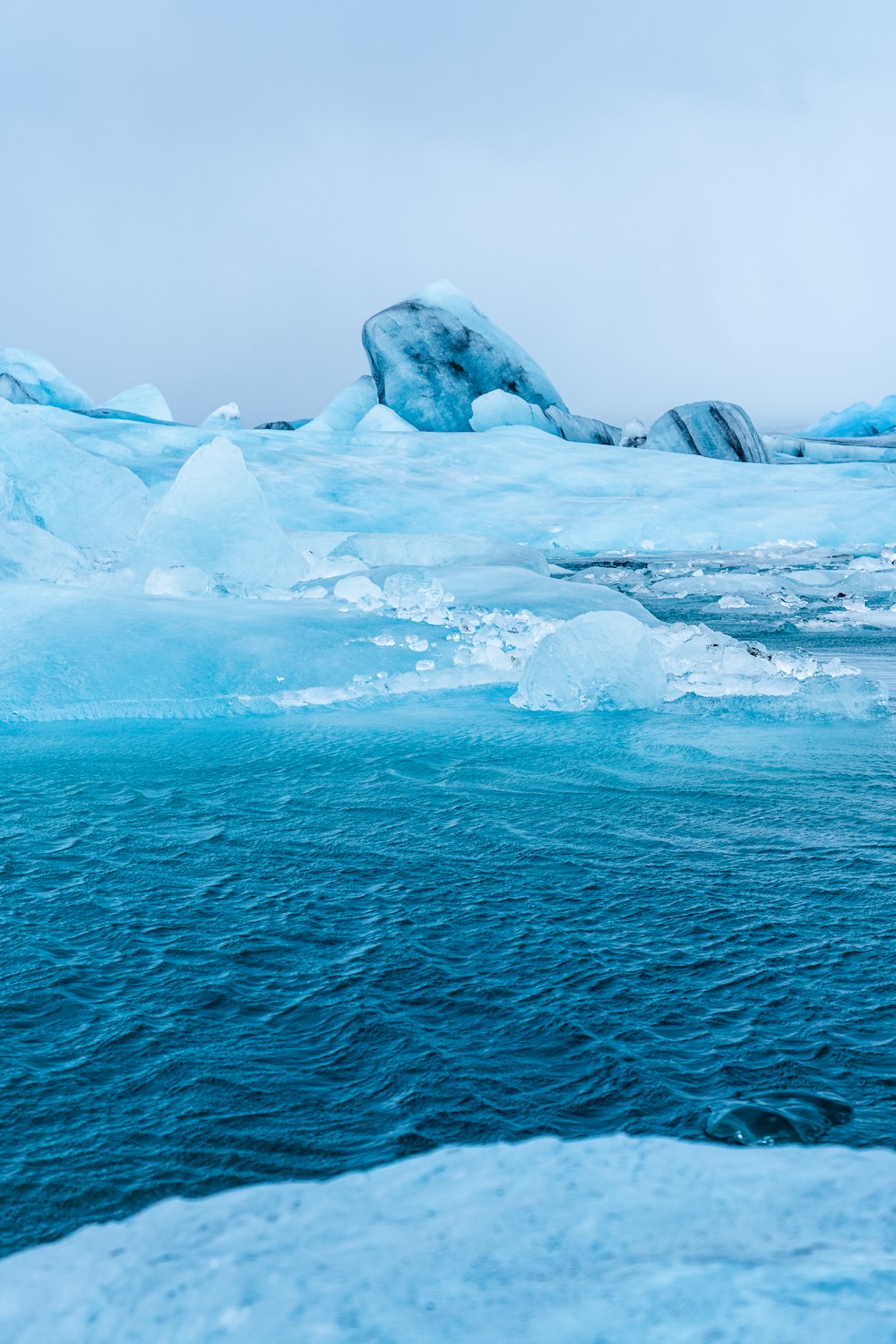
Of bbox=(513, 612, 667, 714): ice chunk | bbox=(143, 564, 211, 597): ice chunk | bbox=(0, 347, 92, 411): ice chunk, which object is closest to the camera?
bbox=(513, 612, 667, 714): ice chunk

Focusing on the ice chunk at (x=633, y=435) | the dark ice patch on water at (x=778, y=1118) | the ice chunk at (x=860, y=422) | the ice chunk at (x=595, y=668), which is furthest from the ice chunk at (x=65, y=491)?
the ice chunk at (x=860, y=422)

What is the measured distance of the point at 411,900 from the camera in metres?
3.46

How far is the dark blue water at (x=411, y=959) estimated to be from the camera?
2.25 m

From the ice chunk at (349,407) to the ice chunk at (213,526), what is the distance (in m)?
19.7

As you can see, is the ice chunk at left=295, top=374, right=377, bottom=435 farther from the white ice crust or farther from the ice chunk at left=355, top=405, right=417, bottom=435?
the white ice crust

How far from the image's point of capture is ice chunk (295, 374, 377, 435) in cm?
2905

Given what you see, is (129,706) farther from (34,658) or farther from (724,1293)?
(724,1293)

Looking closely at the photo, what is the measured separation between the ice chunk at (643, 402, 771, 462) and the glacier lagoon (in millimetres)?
17586

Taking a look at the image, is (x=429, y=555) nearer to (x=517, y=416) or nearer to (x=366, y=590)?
(x=366, y=590)

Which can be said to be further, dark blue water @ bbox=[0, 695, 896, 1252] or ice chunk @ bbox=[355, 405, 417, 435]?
ice chunk @ bbox=[355, 405, 417, 435]

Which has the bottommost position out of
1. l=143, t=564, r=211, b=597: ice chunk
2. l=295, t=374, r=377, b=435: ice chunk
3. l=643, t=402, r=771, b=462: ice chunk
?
l=143, t=564, r=211, b=597: ice chunk

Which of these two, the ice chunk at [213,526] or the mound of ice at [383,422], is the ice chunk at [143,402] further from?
the ice chunk at [213,526]

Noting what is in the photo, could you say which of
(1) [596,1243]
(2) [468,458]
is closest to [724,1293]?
(1) [596,1243]

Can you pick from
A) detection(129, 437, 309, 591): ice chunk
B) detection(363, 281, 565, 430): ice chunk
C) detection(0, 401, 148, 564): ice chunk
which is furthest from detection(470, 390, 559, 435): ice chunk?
detection(129, 437, 309, 591): ice chunk
